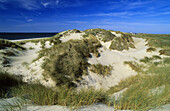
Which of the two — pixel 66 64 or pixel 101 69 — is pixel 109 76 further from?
pixel 66 64

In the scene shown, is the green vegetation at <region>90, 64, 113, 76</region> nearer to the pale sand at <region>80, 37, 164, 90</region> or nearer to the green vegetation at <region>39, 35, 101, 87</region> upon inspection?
the pale sand at <region>80, 37, 164, 90</region>

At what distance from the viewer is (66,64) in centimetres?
707

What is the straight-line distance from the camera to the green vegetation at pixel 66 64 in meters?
6.24

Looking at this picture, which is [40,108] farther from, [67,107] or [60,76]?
[60,76]

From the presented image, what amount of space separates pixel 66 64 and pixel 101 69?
10.1 feet

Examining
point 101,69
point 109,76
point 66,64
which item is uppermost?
point 66,64

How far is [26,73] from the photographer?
21.9 feet

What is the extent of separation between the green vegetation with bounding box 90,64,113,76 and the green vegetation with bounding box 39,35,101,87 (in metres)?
0.63

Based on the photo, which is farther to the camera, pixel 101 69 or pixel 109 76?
pixel 101 69

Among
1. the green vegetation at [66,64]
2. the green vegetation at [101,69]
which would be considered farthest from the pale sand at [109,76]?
the green vegetation at [66,64]

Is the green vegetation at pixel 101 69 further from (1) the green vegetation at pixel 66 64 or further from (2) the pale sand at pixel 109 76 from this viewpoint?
(1) the green vegetation at pixel 66 64

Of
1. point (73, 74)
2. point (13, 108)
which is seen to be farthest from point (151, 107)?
point (73, 74)

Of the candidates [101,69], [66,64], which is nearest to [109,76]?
[101,69]

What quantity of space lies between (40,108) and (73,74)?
4.72 metres
